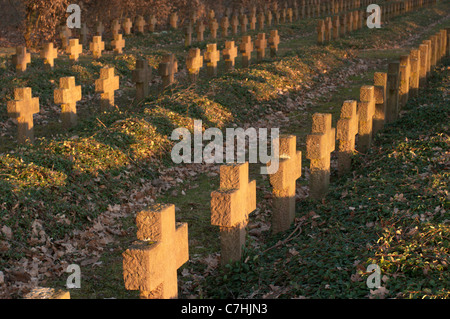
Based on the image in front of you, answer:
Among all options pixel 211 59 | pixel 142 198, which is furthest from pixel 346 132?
pixel 211 59

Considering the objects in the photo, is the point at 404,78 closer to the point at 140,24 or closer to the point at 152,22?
the point at 140,24

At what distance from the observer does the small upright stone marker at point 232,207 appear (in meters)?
5.38

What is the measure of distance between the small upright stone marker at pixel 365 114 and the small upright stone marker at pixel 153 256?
16.0ft

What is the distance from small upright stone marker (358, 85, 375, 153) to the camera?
28.6 feet

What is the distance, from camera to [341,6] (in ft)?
132

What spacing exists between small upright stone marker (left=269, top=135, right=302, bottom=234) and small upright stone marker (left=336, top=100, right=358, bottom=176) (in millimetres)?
1644

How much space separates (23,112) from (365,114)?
561 centimetres

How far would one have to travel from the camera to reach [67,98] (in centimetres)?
1118

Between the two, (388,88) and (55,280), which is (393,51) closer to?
(388,88)

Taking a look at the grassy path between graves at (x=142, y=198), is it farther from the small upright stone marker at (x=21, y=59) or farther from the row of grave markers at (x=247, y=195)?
the small upright stone marker at (x=21, y=59)

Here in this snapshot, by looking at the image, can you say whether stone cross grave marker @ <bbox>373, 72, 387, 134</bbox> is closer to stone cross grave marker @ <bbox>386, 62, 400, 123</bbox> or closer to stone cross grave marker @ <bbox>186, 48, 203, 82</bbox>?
stone cross grave marker @ <bbox>386, 62, 400, 123</bbox>

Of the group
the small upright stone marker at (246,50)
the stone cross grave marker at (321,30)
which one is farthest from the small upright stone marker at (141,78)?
the stone cross grave marker at (321,30)

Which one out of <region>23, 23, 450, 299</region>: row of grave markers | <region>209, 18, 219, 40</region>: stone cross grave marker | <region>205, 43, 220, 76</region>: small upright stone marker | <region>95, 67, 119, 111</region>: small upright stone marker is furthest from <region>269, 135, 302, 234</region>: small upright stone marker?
<region>209, 18, 219, 40</region>: stone cross grave marker

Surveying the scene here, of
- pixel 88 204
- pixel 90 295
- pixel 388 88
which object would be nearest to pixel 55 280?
pixel 90 295
